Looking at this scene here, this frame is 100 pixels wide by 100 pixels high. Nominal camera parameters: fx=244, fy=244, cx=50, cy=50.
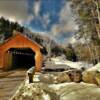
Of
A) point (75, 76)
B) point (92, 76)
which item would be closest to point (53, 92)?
point (92, 76)

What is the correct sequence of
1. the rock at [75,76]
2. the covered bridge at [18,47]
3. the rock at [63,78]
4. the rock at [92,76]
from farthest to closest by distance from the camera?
the covered bridge at [18,47] < the rock at [75,76] < the rock at [63,78] < the rock at [92,76]

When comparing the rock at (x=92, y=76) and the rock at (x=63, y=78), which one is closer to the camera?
the rock at (x=92, y=76)

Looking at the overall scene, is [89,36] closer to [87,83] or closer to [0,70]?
[0,70]

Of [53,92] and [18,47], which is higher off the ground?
[18,47]

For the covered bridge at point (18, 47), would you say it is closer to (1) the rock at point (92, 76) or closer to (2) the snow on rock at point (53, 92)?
(1) the rock at point (92, 76)

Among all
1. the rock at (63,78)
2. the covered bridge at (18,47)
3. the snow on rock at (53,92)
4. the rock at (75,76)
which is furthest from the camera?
the covered bridge at (18,47)

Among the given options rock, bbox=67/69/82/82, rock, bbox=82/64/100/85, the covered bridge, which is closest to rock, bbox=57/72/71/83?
rock, bbox=67/69/82/82

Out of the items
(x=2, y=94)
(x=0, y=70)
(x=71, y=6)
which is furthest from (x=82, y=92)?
(x=71, y=6)

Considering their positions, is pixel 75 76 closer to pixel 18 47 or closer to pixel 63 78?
pixel 63 78

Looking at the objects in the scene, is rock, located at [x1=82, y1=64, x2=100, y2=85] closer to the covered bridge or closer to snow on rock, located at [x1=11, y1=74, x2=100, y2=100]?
snow on rock, located at [x1=11, y1=74, x2=100, y2=100]

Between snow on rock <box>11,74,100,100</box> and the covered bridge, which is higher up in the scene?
the covered bridge

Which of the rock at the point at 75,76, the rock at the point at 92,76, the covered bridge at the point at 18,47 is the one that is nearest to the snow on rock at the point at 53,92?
the rock at the point at 92,76

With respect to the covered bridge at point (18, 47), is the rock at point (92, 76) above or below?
below

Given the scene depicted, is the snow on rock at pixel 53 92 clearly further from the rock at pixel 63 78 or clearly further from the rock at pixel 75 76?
the rock at pixel 75 76
